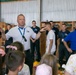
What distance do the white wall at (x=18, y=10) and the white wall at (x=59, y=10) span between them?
0.51 meters

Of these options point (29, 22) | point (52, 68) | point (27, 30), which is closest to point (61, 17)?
point (29, 22)

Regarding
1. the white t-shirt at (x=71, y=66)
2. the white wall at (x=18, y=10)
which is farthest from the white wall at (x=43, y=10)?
the white t-shirt at (x=71, y=66)

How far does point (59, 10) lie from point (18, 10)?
2627mm

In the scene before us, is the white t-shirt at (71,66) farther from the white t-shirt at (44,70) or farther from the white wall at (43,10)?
the white wall at (43,10)

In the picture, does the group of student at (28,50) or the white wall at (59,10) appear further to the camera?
the white wall at (59,10)

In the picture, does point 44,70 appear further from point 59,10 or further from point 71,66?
point 59,10

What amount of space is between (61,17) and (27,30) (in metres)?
7.39

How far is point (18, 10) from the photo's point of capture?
44.7 feet

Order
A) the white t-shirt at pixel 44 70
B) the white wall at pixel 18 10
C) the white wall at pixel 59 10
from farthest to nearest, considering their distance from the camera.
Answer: the white wall at pixel 18 10
the white wall at pixel 59 10
the white t-shirt at pixel 44 70

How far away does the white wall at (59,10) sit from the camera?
11867 mm

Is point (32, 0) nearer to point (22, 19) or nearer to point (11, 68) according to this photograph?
point (22, 19)

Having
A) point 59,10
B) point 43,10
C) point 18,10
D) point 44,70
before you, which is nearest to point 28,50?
point 44,70

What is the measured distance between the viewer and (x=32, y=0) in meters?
13.1

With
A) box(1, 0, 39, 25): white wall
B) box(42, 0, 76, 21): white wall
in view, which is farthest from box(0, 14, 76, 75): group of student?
box(1, 0, 39, 25): white wall
